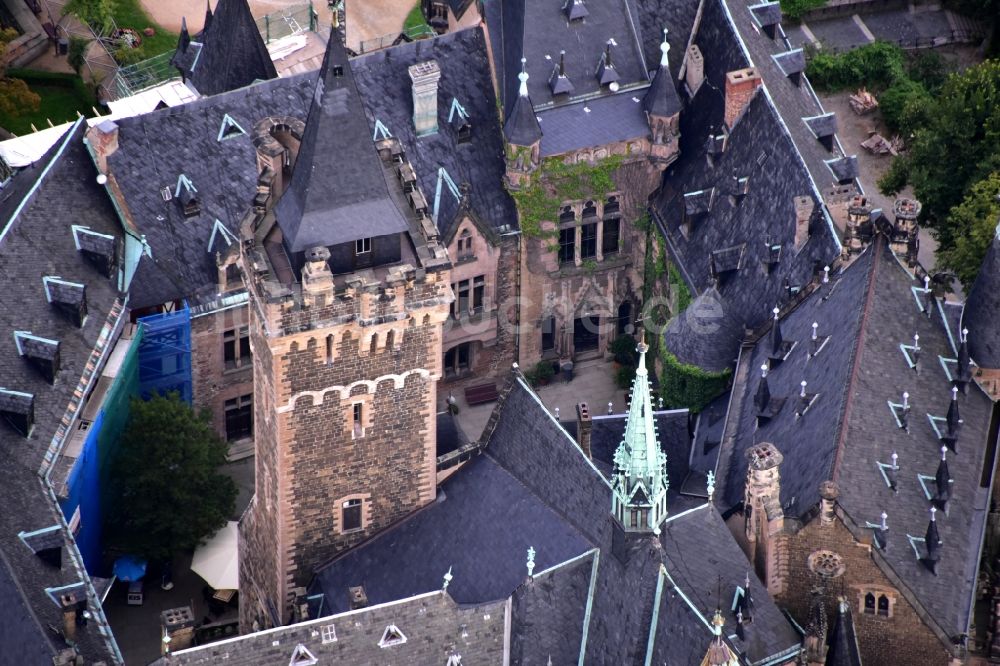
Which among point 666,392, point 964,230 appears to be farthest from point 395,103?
point 964,230

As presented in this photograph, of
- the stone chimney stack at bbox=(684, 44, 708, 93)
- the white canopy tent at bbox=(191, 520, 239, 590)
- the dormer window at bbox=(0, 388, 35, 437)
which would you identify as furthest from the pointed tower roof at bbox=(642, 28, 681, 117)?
the dormer window at bbox=(0, 388, 35, 437)

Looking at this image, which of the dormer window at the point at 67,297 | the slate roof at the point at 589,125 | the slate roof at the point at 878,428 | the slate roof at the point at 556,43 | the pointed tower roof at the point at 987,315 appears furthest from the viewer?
the slate roof at the point at 589,125

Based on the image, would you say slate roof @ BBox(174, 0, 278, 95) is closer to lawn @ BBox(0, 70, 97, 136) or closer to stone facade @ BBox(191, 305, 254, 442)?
stone facade @ BBox(191, 305, 254, 442)

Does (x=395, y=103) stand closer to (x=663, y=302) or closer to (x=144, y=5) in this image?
(x=663, y=302)

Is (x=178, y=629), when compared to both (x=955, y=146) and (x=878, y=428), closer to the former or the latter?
(x=878, y=428)

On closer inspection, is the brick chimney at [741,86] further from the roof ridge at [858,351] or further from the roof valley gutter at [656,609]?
the roof valley gutter at [656,609]

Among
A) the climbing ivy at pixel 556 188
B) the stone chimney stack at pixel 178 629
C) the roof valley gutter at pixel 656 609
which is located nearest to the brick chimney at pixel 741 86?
the climbing ivy at pixel 556 188

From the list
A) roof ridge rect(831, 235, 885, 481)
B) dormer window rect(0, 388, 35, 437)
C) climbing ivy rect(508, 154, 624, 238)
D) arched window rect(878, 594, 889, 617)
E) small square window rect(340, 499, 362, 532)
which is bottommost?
arched window rect(878, 594, 889, 617)
